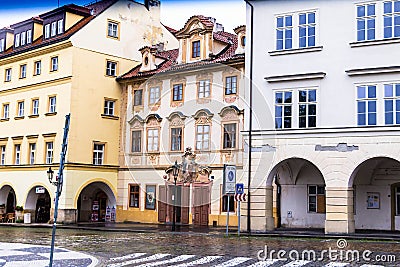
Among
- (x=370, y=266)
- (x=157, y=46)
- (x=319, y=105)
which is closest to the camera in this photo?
(x=370, y=266)

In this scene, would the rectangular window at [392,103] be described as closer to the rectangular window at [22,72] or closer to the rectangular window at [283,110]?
the rectangular window at [283,110]

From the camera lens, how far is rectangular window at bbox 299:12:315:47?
29.0m

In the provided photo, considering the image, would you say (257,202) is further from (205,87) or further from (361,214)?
(205,87)

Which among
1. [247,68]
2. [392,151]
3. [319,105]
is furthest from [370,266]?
[247,68]

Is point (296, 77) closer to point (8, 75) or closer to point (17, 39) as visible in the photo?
point (8, 75)

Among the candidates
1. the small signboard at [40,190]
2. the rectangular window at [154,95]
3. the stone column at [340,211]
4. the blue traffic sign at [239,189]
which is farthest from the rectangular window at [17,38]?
the stone column at [340,211]

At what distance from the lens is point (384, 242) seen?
917 inches

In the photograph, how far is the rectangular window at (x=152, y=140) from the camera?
3866cm

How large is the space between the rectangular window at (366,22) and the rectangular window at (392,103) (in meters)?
2.48

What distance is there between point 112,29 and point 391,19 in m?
19.8

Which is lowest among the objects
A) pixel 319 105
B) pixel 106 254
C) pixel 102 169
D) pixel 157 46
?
pixel 106 254

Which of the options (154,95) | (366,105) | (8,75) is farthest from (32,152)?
(366,105)

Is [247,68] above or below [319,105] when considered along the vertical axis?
above

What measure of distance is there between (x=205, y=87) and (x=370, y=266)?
72.8ft
